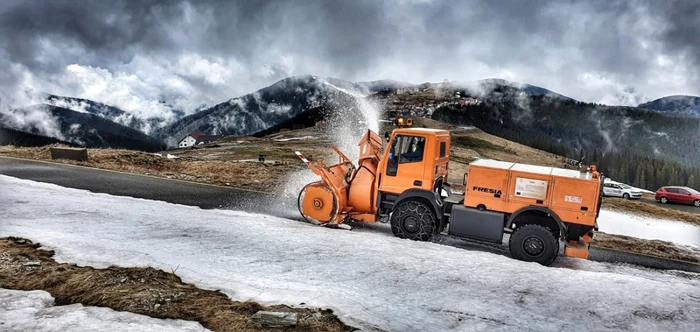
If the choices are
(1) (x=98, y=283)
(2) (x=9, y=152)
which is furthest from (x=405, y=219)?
(2) (x=9, y=152)

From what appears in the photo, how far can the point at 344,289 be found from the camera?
25.0 feet

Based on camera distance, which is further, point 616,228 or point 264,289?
point 616,228

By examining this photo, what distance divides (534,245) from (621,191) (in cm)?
4078

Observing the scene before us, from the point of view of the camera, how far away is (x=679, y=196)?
40125mm

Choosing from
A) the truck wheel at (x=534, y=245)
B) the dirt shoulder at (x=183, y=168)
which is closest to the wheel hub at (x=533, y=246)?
the truck wheel at (x=534, y=245)

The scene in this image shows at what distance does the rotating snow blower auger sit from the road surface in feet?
4.16

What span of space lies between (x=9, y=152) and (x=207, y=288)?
972 inches

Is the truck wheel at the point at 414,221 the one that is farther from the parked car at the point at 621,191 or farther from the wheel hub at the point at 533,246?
the parked car at the point at 621,191

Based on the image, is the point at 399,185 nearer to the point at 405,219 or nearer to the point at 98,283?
the point at 405,219

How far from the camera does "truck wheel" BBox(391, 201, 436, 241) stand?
11703 mm

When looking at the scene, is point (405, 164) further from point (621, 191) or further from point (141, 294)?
point (621, 191)

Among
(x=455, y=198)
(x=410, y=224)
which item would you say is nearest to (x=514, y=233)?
(x=455, y=198)

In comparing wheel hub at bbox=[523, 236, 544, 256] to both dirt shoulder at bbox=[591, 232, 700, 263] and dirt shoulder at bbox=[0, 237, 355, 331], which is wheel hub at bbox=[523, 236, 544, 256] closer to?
dirt shoulder at bbox=[591, 232, 700, 263]

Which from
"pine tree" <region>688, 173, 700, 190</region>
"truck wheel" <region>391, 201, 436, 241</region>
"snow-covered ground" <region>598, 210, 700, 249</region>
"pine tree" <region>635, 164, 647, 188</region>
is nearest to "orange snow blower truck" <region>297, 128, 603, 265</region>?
"truck wheel" <region>391, 201, 436, 241</region>
